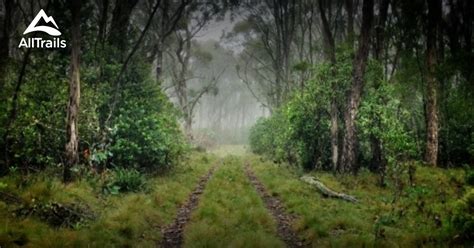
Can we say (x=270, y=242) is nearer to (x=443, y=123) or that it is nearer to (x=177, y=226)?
(x=177, y=226)

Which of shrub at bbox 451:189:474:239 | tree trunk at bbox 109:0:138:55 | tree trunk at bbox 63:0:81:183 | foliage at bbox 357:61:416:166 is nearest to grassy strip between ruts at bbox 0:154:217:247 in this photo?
tree trunk at bbox 63:0:81:183

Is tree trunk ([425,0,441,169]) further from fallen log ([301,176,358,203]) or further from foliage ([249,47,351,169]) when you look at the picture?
fallen log ([301,176,358,203])

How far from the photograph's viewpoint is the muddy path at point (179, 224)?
10.0m

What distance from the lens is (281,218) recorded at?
1239 cm

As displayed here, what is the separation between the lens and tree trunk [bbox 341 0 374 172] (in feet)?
59.8

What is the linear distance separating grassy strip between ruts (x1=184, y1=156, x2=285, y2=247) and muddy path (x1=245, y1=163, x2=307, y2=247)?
299 mm

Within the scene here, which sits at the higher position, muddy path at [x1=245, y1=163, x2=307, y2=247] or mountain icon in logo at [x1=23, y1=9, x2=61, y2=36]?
mountain icon in logo at [x1=23, y1=9, x2=61, y2=36]

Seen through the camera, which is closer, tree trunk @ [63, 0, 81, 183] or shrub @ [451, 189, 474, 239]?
shrub @ [451, 189, 474, 239]

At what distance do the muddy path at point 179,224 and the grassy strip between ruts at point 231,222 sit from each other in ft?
0.91

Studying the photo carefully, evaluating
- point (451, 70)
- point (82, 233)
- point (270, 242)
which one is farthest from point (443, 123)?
point (82, 233)

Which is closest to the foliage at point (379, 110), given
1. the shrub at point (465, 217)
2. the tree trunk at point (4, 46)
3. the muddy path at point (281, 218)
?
the muddy path at point (281, 218)

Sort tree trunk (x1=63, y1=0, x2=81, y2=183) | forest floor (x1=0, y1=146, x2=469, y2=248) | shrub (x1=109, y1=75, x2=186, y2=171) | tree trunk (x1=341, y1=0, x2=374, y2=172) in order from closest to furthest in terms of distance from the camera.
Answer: forest floor (x1=0, y1=146, x2=469, y2=248), tree trunk (x1=63, y1=0, x2=81, y2=183), shrub (x1=109, y1=75, x2=186, y2=171), tree trunk (x1=341, y1=0, x2=374, y2=172)

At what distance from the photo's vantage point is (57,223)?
10.1 m

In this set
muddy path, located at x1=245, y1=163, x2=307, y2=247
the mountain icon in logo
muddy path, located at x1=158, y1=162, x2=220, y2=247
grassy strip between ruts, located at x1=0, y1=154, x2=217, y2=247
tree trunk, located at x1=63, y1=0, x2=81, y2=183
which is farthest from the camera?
the mountain icon in logo
